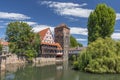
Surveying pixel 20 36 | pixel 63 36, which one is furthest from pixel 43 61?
pixel 63 36

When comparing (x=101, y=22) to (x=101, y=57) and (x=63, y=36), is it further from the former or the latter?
(x=63, y=36)

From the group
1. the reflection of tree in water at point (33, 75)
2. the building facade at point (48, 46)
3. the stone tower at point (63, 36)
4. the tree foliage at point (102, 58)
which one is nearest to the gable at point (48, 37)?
the building facade at point (48, 46)

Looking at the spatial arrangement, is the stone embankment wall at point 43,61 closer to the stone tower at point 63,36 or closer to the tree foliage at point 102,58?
the stone tower at point 63,36

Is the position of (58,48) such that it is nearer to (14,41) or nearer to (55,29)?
(55,29)

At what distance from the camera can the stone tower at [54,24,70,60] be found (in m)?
81.5

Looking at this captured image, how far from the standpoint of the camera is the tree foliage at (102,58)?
34.8 m

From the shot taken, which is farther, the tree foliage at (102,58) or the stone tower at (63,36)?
the stone tower at (63,36)

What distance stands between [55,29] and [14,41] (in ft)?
92.2

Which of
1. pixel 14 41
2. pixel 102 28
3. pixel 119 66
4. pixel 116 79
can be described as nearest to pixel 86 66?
pixel 119 66

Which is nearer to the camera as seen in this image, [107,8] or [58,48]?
[107,8]

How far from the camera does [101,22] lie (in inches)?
2005

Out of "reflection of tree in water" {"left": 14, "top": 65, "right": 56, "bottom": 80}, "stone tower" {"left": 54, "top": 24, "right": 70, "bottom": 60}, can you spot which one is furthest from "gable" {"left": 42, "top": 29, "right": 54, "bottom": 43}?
"reflection of tree in water" {"left": 14, "top": 65, "right": 56, "bottom": 80}

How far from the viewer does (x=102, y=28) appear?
50531 mm

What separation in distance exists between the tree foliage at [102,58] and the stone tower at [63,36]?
42.3 meters
